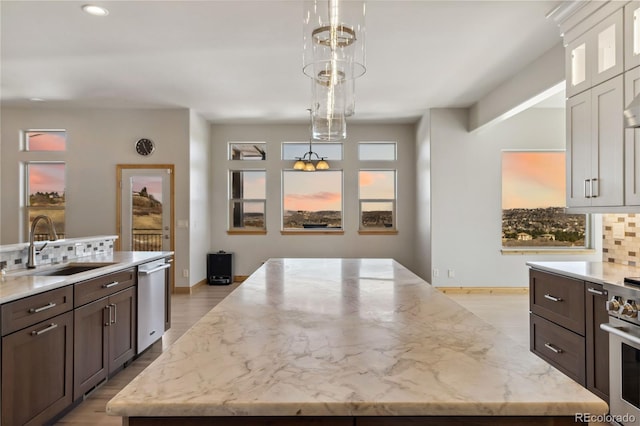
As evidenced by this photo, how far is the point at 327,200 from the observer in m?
7.68

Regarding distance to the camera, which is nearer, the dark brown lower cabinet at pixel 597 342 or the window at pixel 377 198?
the dark brown lower cabinet at pixel 597 342

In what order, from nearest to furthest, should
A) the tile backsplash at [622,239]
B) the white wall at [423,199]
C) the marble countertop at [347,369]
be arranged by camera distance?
the marble countertop at [347,369]
the tile backsplash at [622,239]
the white wall at [423,199]

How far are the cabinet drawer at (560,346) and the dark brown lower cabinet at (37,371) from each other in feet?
10.3

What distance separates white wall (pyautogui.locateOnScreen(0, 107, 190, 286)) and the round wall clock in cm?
7

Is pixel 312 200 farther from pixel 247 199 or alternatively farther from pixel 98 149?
pixel 98 149

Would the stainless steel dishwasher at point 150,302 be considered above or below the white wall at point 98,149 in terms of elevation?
below

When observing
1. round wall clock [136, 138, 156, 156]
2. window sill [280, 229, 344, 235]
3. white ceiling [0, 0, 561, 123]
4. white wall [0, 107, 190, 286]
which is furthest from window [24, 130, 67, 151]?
window sill [280, 229, 344, 235]

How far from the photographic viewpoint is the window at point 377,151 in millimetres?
7605

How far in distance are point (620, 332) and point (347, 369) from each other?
74.6 inches

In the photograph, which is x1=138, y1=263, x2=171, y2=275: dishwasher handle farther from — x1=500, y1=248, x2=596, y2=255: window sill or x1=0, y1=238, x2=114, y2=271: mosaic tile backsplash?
x1=500, y1=248, x2=596, y2=255: window sill

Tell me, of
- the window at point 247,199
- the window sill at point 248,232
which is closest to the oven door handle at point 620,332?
the window sill at point 248,232

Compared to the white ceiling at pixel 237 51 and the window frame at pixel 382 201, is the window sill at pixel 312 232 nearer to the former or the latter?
the window frame at pixel 382 201

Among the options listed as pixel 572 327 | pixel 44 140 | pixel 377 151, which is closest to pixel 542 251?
pixel 377 151

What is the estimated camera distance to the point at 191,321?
4773 mm
